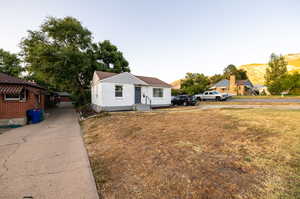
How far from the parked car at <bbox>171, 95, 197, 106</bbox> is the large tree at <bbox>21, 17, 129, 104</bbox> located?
12962mm

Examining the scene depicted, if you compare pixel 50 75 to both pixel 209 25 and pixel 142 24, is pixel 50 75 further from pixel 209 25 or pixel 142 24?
pixel 209 25

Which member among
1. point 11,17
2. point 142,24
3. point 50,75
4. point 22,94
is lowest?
point 22,94

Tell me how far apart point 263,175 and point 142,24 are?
17422 millimetres

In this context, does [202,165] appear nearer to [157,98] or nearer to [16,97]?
[16,97]

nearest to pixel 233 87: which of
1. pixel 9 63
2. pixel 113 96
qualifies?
pixel 113 96

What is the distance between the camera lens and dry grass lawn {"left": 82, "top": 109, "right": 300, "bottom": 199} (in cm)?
231

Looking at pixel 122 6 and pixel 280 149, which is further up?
pixel 122 6

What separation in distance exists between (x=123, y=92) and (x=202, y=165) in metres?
11.7

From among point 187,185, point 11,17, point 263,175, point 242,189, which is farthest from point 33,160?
point 11,17

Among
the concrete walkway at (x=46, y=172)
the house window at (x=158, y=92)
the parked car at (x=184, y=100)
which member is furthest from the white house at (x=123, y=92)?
the concrete walkway at (x=46, y=172)

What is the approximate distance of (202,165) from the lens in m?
3.13

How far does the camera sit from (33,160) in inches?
155

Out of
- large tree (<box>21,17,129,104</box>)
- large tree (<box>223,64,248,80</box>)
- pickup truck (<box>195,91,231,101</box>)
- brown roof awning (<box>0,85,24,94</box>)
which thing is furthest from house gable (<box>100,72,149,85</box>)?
large tree (<box>223,64,248,80</box>)

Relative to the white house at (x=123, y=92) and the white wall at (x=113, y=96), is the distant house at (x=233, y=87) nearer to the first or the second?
the white house at (x=123, y=92)
